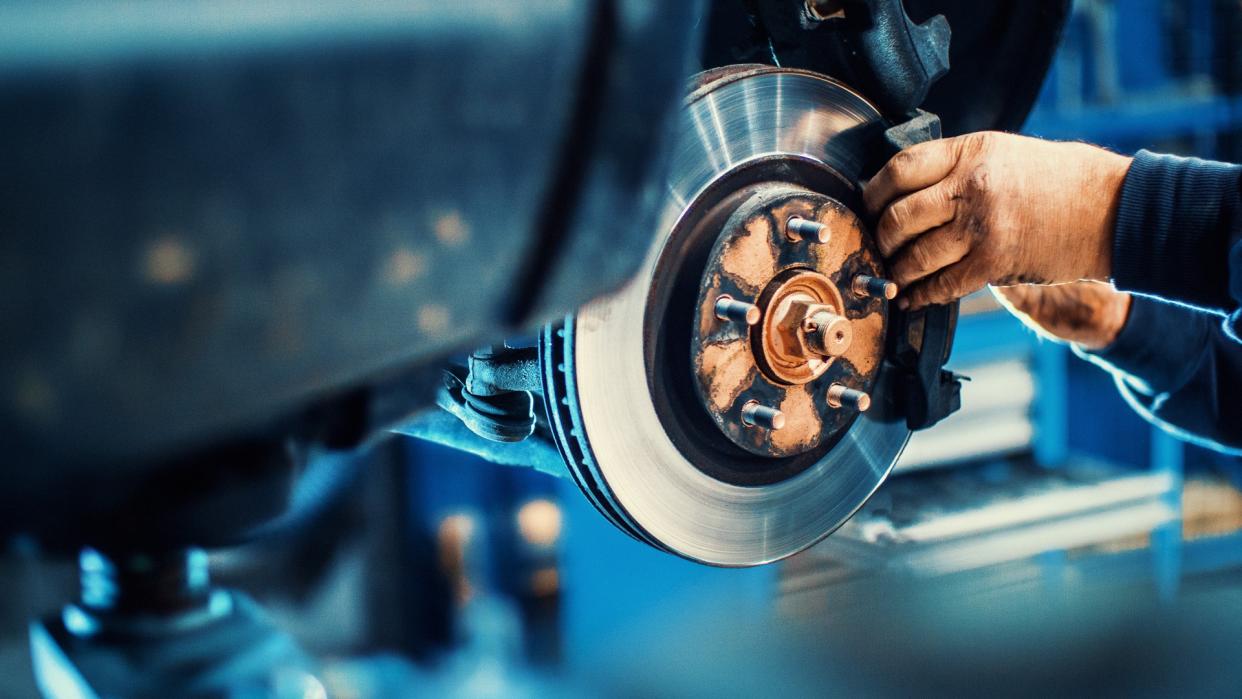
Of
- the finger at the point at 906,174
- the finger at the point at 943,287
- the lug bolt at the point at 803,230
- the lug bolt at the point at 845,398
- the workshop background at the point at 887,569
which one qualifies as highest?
the finger at the point at 906,174

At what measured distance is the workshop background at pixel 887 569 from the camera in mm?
2180

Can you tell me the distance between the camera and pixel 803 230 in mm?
612

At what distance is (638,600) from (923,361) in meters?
1.59

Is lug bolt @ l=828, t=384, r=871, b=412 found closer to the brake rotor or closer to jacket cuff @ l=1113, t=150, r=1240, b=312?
the brake rotor

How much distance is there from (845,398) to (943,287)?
0.36 ft

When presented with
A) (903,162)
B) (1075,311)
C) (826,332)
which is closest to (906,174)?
(903,162)

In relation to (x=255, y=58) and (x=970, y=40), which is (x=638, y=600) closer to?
(x=970, y=40)

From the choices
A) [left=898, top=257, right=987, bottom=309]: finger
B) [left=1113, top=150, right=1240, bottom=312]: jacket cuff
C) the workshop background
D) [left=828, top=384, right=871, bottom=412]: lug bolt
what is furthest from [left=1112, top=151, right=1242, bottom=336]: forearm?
the workshop background

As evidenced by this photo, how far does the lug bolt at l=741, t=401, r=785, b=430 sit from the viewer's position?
612mm

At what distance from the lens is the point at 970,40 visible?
828 mm

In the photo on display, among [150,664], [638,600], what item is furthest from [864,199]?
[638,600]

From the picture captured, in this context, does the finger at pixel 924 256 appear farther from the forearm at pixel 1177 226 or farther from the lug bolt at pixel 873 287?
the forearm at pixel 1177 226

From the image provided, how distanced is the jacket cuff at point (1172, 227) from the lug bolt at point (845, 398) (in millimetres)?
240

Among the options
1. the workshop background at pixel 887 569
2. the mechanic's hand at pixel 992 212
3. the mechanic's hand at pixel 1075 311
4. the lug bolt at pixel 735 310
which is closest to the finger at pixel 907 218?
the mechanic's hand at pixel 992 212
